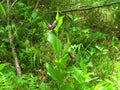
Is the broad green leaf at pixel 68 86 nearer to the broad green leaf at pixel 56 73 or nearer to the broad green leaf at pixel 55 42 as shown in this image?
the broad green leaf at pixel 56 73

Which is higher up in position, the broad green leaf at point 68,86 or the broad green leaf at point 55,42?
the broad green leaf at point 55,42

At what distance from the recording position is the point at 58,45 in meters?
1.97

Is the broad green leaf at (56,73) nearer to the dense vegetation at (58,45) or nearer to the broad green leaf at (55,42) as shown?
the dense vegetation at (58,45)

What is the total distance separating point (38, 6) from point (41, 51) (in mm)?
766

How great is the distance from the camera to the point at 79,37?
2.71 meters

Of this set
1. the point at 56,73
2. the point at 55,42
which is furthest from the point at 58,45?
the point at 56,73

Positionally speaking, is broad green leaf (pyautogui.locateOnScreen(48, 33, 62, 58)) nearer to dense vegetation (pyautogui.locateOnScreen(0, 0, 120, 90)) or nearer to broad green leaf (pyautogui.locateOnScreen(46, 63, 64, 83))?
dense vegetation (pyautogui.locateOnScreen(0, 0, 120, 90))

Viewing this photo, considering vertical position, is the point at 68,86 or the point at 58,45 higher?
the point at 58,45

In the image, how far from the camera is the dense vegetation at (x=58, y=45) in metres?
2.00

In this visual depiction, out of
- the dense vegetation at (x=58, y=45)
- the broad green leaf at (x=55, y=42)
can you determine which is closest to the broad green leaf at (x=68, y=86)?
the dense vegetation at (x=58, y=45)

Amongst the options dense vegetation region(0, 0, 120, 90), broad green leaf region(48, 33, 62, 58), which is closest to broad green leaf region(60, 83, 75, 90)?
dense vegetation region(0, 0, 120, 90)

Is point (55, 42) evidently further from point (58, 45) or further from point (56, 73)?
point (56, 73)

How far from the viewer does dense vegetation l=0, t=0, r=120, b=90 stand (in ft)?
6.55

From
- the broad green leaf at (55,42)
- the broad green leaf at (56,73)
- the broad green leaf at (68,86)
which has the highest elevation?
the broad green leaf at (55,42)
